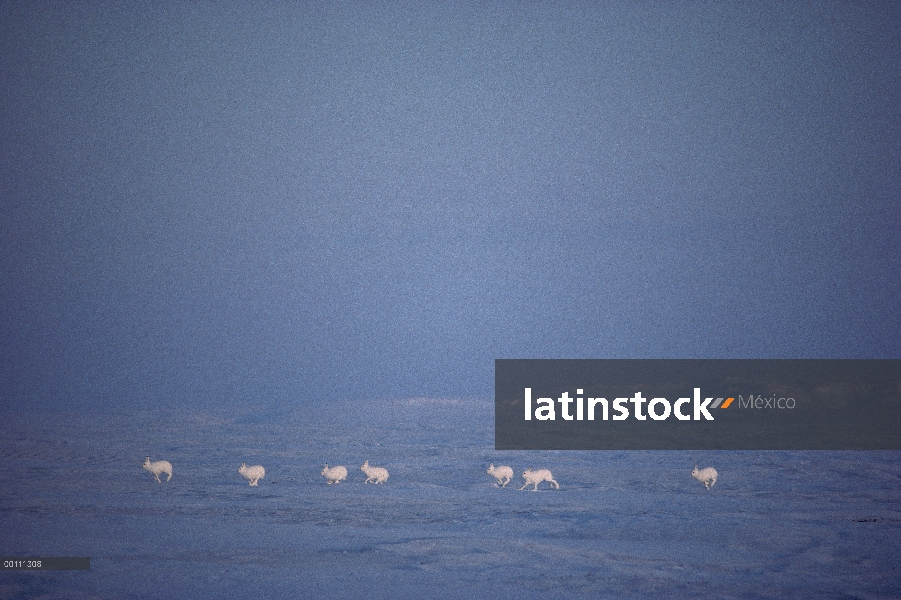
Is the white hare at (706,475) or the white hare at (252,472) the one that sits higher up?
the white hare at (706,475)

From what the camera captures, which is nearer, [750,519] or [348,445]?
[750,519]

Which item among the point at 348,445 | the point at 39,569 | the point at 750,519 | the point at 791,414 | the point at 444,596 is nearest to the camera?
the point at 444,596

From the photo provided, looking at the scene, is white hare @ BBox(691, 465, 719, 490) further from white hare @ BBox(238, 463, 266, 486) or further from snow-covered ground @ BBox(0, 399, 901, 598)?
white hare @ BBox(238, 463, 266, 486)

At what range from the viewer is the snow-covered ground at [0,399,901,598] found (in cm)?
774

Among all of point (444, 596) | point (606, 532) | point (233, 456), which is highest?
point (233, 456)

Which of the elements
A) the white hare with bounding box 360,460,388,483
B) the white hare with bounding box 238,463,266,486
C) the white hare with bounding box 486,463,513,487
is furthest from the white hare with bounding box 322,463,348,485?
the white hare with bounding box 486,463,513,487

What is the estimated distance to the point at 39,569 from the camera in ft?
27.0

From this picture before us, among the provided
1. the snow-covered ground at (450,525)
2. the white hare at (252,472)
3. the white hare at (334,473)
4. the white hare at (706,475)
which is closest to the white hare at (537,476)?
the snow-covered ground at (450,525)

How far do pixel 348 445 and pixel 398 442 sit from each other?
1.26 m

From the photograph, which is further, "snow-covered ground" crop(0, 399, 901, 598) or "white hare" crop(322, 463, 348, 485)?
"white hare" crop(322, 463, 348, 485)

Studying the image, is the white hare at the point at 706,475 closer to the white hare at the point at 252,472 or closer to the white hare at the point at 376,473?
the white hare at the point at 376,473

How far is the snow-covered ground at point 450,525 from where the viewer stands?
774 cm

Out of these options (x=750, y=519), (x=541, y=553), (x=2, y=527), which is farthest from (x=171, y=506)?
(x=750, y=519)

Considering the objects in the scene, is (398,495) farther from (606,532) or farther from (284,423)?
(284,423)
